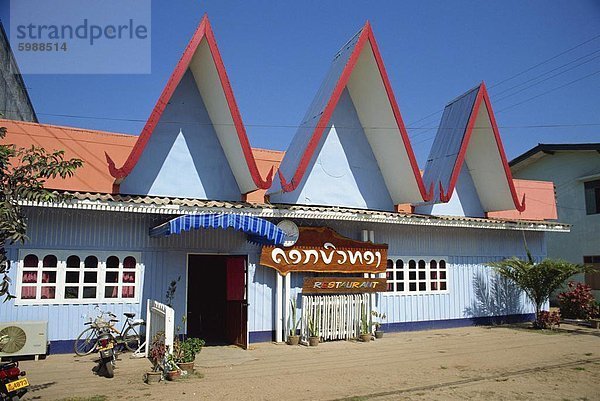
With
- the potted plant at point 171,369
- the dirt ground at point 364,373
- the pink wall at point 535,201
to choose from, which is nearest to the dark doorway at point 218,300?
the dirt ground at point 364,373

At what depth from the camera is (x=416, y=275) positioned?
1529 centimetres

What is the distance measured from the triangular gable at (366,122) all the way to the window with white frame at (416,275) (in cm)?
181

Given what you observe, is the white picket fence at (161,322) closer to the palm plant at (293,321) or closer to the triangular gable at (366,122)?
the palm plant at (293,321)

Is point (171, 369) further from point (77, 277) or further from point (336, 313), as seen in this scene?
point (336, 313)

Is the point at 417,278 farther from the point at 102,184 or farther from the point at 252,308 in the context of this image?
the point at 102,184

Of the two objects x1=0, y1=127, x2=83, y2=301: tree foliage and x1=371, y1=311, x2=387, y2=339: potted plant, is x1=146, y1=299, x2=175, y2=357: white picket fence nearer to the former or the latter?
x1=0, y1=127, x2=83, y2=301: tree foliage

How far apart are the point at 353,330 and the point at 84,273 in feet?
21.5

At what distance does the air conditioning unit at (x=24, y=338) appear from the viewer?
1005 cm

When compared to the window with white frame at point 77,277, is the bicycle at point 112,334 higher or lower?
lower

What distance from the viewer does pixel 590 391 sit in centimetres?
816

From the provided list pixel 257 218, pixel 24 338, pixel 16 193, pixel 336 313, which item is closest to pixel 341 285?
pixel 336 313

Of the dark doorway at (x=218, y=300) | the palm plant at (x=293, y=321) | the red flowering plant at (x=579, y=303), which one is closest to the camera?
the dark doorway at (x=218, y=300)

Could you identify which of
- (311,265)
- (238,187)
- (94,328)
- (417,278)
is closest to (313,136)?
(238,187)

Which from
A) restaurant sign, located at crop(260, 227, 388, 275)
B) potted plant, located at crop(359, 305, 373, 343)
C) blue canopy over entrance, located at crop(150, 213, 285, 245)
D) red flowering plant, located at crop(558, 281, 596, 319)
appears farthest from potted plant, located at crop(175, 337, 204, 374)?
red flowering plant, located at crop(558, 281, 596, 319)
